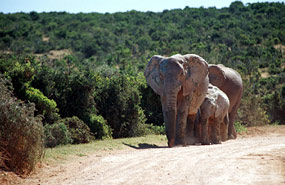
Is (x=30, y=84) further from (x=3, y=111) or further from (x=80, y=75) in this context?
(x=3, y=111)

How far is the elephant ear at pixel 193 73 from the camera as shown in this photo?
15.9 metres

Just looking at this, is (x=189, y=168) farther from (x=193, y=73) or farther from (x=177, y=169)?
(x=193, y=73)

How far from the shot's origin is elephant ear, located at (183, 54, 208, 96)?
626 inches

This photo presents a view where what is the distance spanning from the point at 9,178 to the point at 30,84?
8075mm

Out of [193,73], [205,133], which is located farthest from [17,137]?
[205,133]

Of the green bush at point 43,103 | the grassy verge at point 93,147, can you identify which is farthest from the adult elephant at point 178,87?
the green bush at point 43,103

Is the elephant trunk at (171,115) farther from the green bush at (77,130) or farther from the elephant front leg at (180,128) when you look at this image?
the green bush at (77,130)

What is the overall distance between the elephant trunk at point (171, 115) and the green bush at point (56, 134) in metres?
3.28

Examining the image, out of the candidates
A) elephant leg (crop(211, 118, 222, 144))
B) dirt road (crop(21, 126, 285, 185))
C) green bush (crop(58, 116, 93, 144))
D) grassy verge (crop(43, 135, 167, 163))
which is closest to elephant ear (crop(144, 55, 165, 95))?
grassy verge (crop(43, 135, 167, 163))

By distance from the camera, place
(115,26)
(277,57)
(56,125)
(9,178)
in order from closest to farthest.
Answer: (9,178) < (56,125) < (277,57) < (115,26)

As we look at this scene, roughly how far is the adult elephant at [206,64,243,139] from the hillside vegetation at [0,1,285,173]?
3.21 m

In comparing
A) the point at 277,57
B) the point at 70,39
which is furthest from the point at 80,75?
the point at 70,39

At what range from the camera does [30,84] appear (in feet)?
55.4

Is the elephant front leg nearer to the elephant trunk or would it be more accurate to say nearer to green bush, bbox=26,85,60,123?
the elephant trunk
